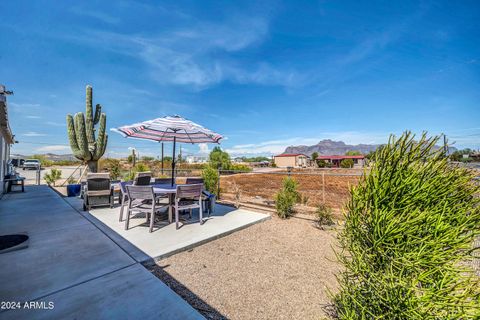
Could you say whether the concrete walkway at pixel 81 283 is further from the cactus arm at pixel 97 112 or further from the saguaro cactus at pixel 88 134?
the cactus arm at pixel 97 112

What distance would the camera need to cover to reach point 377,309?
1149 mm

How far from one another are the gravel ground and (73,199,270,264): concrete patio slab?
152 millimetres

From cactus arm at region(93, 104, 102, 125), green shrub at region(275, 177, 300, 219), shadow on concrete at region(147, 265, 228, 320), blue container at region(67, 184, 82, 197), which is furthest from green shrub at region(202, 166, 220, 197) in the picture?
cactus arm at region(93, 104, 102, 125)

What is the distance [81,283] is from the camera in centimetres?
202

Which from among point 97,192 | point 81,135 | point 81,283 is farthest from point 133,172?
point 81,283

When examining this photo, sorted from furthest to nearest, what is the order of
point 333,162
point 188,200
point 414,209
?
point 333,162
point 188,200
point 414,209

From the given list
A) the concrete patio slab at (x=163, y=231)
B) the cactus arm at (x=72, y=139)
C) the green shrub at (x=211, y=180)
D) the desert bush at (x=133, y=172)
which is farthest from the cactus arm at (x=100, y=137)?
the green shrub at (x=211, y=180)

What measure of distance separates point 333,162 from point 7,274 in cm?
4869

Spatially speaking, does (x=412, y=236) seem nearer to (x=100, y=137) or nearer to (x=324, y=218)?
(x=324, y=218)

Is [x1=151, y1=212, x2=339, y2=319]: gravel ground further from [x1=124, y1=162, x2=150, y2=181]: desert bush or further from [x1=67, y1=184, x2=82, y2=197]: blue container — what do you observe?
[x1=124, y1=162, x2=150, y2=181]: desert bush

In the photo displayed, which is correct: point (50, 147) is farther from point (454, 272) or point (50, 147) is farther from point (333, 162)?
point (333, 162)

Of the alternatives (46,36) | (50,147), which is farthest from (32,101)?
(50,147)

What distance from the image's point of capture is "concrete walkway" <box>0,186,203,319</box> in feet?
5.41

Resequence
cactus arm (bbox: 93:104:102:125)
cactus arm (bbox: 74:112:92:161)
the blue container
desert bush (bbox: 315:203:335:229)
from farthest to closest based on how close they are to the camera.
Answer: cactus arm (bbox: 93:104:102:125) → cactus arm (bbox: 74:112:92:161) → the blue container → desert bush (bbox: 315:203:335:229)
